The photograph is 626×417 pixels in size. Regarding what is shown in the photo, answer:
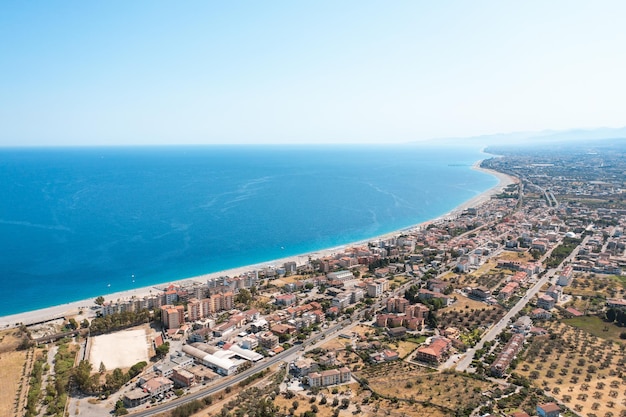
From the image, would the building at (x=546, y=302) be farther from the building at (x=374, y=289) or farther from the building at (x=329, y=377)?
the building at (x=329, y=377)

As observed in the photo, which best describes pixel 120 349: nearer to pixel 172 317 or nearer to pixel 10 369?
pixel 172 317

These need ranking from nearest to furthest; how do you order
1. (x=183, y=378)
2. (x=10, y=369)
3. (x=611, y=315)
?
1. (x=183, y=378)
2. (x=10, y=369)
3. (x=611, y=315)

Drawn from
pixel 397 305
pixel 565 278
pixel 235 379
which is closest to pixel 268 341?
pixel 235 379

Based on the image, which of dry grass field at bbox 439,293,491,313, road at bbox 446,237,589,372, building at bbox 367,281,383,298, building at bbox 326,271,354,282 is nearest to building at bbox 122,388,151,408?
road at bbox 446,237,589,372

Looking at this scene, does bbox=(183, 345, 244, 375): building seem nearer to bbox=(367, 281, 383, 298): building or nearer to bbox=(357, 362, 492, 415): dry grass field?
bbox=(357, 362, 492, 415): dry grass field

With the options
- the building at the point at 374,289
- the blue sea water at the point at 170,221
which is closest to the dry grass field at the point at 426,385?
the building at the point at 374,289

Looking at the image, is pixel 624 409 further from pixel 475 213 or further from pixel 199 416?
pixel 475 213
